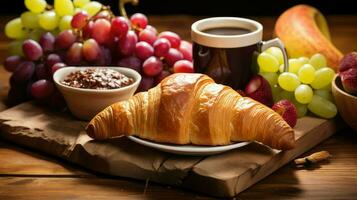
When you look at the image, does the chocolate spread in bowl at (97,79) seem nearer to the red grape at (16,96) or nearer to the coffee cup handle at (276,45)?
the red grape at (16,96)

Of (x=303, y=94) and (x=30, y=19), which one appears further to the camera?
(x=30, y=19)

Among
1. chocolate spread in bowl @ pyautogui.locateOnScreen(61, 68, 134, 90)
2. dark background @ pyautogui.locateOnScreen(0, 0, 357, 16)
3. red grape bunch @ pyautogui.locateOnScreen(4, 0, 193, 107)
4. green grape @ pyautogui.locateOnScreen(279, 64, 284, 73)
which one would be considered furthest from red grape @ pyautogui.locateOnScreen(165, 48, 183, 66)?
dark background @ pyautogui.locateOnScreen(0, 0, 357, 16)

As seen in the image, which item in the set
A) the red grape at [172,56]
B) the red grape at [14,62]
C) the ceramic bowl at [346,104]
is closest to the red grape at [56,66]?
the red grape at [14,62]

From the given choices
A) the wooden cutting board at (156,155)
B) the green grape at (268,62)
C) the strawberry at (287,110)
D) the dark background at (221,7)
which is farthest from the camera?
the dark background at (221,7)

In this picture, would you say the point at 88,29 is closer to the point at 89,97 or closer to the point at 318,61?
the point at 89,97

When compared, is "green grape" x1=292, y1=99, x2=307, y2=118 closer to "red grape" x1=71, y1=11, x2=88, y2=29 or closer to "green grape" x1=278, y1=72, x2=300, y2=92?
"green grape" x1=278, y1=72, x2=300, y2=92

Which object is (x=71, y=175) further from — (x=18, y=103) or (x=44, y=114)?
(x=18, y=103)

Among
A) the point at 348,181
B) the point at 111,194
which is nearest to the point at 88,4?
the point at 111,194

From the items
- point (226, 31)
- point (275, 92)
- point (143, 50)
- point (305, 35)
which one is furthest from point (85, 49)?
point (305, 35)
